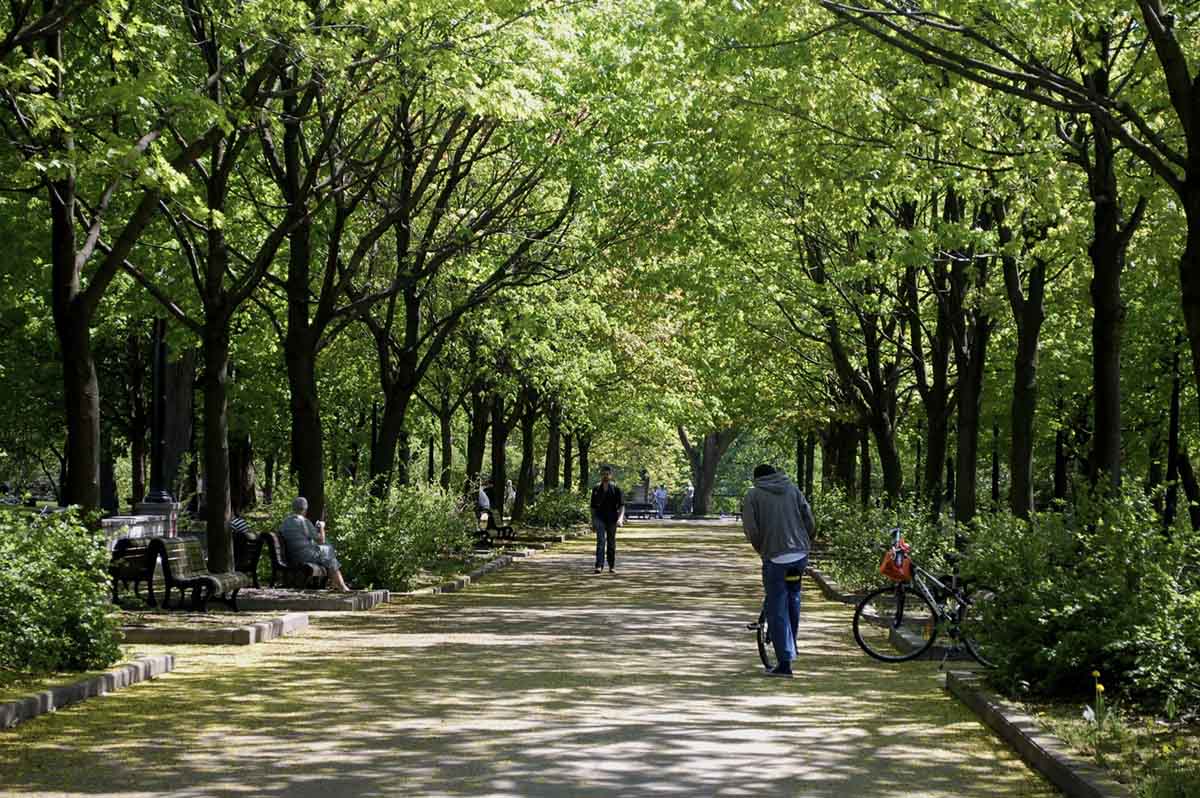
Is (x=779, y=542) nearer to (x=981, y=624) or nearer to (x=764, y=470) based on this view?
(x=764, y=470)

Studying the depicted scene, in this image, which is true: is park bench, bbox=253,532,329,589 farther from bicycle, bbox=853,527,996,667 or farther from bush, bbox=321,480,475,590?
bicycle, bbox=853,527,996,667

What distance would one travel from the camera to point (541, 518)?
5569 cm

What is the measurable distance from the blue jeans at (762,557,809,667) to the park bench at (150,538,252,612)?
23.3ft

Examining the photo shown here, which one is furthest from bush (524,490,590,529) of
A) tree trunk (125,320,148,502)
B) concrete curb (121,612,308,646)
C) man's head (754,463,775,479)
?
man's head (754,463,775,479)

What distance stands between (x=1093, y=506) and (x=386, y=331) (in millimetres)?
19895

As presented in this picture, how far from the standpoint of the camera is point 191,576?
64.2ft

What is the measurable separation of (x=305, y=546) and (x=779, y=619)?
9.31 meters

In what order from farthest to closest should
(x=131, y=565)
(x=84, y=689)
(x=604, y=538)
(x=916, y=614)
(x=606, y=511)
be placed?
1. (x=604, y=538)
2. (x=606, y=511)
3. (x=131, y=565)
4. (x=916, y=614)
5. (x=84, y=689)

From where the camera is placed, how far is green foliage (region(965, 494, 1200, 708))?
10.5m

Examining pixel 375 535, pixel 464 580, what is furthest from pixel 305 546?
pixel 464 580

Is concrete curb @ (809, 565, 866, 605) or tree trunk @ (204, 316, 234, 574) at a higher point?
tree trunk @ (204, 316, 234, 574)

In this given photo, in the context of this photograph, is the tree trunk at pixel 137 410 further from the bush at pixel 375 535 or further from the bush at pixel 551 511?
the bush at pixel 375 535

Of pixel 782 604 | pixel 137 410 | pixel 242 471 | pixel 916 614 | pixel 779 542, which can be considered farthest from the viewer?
pixel 242 471

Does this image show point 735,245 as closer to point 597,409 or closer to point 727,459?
point 597,409
